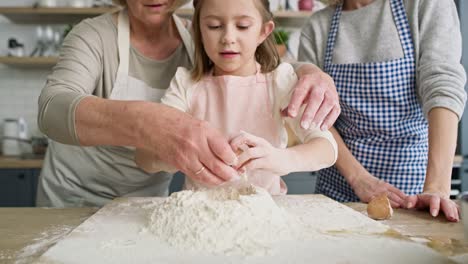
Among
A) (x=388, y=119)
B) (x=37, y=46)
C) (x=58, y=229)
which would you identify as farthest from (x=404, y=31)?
(x=37, y=46)

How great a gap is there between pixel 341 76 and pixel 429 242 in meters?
0.80

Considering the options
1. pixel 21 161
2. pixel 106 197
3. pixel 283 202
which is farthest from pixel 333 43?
pixel 21 161

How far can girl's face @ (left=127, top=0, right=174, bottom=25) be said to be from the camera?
129 cm

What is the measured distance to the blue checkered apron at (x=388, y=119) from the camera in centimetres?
145

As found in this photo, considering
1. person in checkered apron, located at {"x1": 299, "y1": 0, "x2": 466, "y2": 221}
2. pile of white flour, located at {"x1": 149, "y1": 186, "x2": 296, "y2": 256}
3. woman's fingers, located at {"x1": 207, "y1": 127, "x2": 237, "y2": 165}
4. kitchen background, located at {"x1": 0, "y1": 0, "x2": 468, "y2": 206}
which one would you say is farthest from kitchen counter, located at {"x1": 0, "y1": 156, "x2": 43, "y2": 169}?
woman's fingers, located at {"x1": 207, "y1": 127, "x2": 237, "y2": 165}

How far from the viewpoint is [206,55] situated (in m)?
1.33

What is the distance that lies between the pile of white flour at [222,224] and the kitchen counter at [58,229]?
211 mm

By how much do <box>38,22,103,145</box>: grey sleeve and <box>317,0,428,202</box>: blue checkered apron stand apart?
0.77 metres

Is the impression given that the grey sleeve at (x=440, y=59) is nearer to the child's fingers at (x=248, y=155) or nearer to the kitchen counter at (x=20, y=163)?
the child's fingers at (x=248, y=155)

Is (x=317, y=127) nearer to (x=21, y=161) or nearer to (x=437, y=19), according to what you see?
(x=437, y=19)

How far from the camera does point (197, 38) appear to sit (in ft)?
4.28

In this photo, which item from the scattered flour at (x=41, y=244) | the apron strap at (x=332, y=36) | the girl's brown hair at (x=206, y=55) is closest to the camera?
the scattered flour at (x=41, y=244)

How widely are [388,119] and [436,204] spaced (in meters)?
0.44

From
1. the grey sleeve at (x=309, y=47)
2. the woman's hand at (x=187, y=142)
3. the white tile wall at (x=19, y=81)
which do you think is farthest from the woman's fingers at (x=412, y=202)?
the white tile wall at (x=19, y=81)
